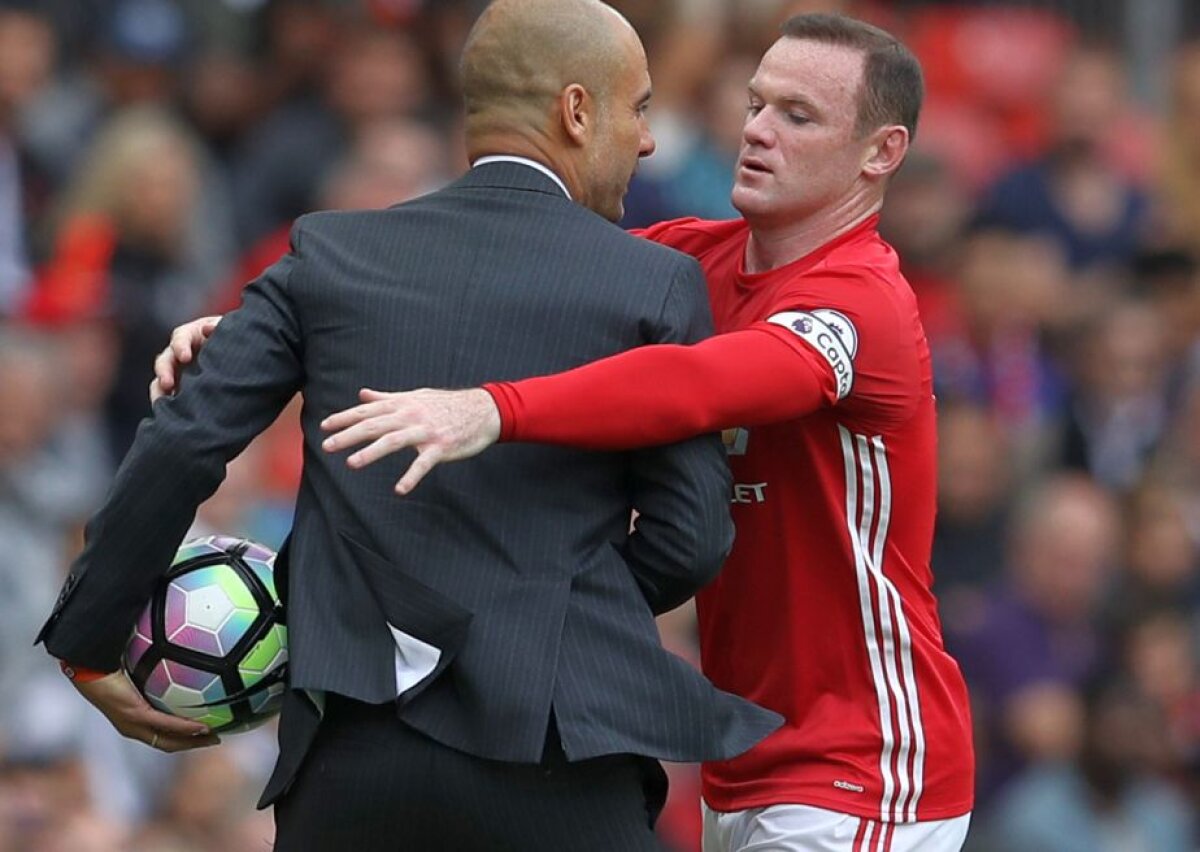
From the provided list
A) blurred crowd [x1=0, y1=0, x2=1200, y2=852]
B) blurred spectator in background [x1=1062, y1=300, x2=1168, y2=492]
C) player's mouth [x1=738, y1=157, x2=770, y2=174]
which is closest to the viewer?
player's mouth [x1=738, y1=157, x2=770, y2=174]

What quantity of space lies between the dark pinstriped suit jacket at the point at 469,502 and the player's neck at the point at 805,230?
0.49 meters

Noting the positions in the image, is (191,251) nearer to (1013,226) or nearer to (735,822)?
(1013,226)

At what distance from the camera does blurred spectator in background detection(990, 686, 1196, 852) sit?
8.14 meters

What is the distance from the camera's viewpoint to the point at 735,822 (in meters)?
4.55

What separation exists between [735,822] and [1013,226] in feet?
19.3

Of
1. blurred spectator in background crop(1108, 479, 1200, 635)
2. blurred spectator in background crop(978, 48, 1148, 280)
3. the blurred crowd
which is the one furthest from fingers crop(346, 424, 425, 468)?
blurred spectator in background crop(978, 48, 1148, 280)

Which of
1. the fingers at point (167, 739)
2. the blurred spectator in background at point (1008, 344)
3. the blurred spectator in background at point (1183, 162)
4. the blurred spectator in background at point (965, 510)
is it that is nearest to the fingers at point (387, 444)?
the fingers at point (167, 739)

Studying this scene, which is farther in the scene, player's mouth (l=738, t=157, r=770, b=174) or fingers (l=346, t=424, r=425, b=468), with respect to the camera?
player's mouth (l=738, t=157, r=770, b=174)

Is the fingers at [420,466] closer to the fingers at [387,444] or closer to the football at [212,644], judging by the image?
the fingers at [387,444]

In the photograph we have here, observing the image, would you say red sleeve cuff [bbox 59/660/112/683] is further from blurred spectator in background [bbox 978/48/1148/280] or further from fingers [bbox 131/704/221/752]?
blurred spectator in background [bbox 978/48/1148/280]

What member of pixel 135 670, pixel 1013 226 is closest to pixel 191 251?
pixel 1013 226

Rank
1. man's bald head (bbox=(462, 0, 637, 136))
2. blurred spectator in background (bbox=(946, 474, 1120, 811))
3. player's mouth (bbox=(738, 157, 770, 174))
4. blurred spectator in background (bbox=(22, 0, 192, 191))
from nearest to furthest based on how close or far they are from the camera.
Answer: man's bald head (bbox=(462, 0, 637, 136)), player's mouth (bbox=(738, 157, 770, 174)), blurred spectator in background (bbox=(946, 474, 1120, 811)), blurred spectator in background (bbox=(22, 0, 192, 191))

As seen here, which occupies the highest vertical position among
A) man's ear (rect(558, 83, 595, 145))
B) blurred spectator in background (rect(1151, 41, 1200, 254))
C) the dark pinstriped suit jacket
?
man's ear (rect(558, 83, 595, 145))

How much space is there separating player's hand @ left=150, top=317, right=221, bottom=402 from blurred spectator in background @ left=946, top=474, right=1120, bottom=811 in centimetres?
445
